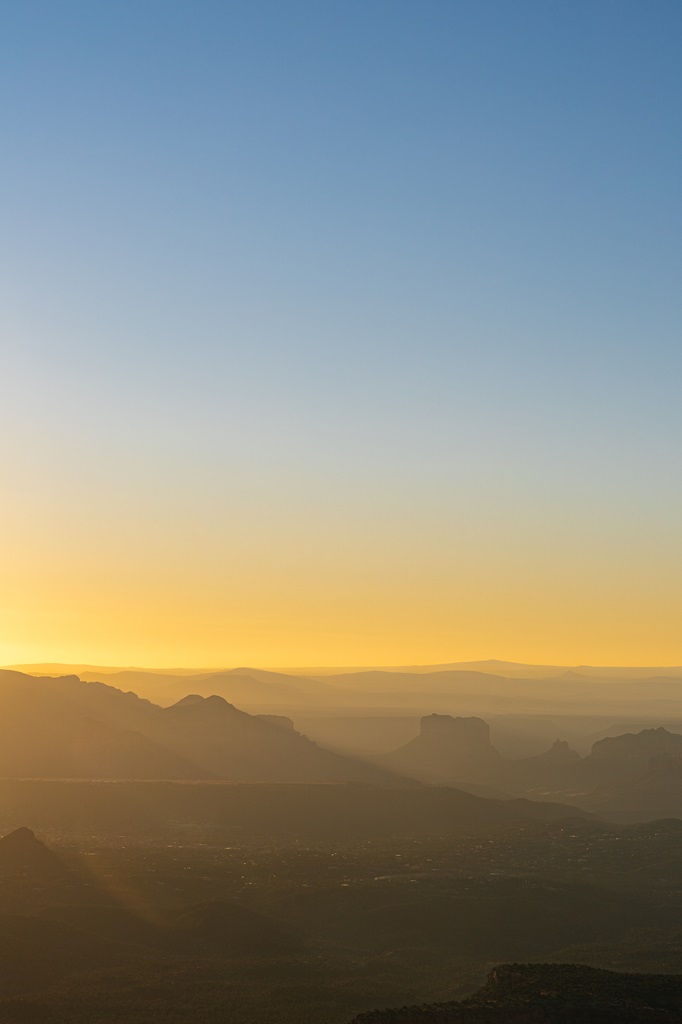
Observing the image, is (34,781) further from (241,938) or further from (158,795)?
(241,938)

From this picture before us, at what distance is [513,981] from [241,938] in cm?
3972

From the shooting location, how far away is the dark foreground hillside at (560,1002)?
49.5m

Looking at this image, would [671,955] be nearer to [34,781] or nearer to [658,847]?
[658,847]

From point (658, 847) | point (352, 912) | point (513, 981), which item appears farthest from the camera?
point (658, 847)

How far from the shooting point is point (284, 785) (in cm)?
18250

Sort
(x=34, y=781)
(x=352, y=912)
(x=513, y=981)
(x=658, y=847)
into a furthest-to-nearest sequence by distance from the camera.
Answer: (x=34, y=781), (x=658, y=847), (x=352, y=912), (x=513, y=981)

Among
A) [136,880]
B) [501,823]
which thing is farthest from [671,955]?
[501,823]

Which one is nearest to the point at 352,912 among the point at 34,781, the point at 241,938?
the point at 241,938

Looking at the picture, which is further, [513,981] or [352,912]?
[352,912]

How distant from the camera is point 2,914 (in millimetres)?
88562

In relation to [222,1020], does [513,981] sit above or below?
above

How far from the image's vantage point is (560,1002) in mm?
52562

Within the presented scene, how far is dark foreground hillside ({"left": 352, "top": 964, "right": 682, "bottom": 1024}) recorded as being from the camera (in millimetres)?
49469

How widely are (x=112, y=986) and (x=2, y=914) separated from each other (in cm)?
1831
